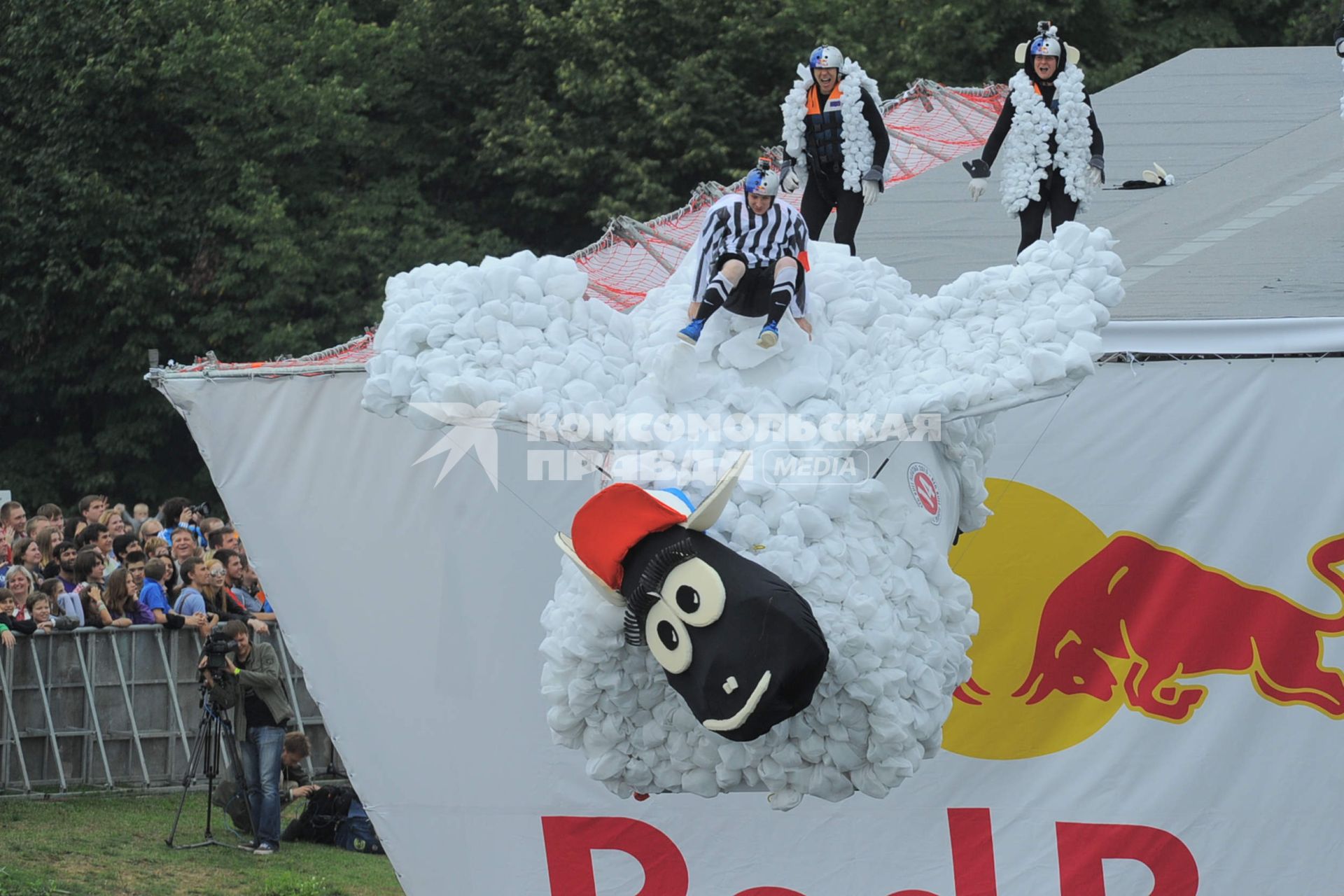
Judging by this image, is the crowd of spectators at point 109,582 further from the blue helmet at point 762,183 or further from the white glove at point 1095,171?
the blue helmet at point 762,183

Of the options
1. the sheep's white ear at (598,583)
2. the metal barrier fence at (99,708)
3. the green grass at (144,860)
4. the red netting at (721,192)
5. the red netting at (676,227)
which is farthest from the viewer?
the metal barrier fence at (99,708)

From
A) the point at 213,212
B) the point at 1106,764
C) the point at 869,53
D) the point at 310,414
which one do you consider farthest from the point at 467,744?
the point at 869,53

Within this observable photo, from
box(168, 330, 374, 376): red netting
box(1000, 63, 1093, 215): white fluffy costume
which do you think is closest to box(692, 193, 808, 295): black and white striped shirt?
box(168, 330, 374, 376): red netting

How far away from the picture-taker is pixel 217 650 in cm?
897

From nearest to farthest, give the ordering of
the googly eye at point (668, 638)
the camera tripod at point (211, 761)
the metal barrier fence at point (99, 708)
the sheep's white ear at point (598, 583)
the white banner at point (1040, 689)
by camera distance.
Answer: the googly eye at point (668, 638) → the sheep's white ear at point (598, 583) → the white banner at point (1040, 689) → the camera tripod at point (211, 761) → the metal barrier fence at point (99, 708)

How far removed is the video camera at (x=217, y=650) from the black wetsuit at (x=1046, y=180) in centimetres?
443

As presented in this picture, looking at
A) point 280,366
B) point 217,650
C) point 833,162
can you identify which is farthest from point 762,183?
point 217,650

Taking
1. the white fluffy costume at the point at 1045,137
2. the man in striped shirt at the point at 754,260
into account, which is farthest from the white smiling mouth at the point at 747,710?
the white fluffy costume at the point at 1045,137

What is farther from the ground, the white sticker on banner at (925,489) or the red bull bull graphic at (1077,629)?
the white sticker on banner at (925,489)

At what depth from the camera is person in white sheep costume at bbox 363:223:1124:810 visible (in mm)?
4242

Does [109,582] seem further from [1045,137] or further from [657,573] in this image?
[657,573]

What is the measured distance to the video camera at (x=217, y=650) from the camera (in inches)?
353

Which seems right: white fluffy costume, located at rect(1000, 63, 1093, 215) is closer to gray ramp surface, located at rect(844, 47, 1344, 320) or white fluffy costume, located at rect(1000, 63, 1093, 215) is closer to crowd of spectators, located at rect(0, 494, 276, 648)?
gray ramp surface, located at rect(844, 47, 1344, 320)

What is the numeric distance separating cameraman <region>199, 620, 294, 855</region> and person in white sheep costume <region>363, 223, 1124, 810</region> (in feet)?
15.7
